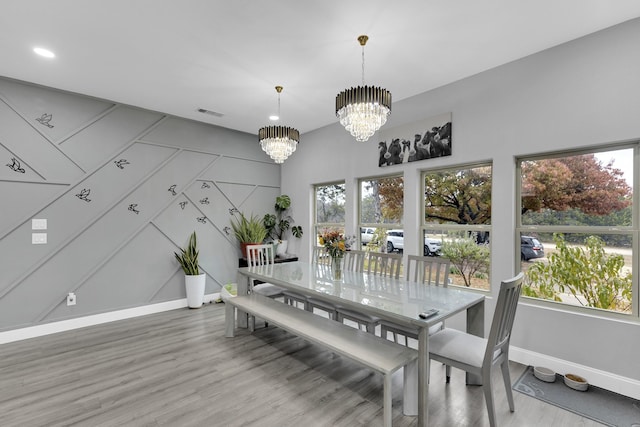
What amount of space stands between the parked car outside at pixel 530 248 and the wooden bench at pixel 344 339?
1853 millimetres

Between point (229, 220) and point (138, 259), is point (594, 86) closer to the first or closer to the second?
point (229, 220)

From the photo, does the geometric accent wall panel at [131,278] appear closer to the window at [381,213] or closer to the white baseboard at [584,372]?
the window at [381,213]

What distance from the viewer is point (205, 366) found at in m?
2.84

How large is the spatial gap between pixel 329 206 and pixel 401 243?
1656 mm

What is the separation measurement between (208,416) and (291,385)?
0.68 metres

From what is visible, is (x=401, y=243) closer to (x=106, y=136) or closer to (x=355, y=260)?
(x=355, y=260)

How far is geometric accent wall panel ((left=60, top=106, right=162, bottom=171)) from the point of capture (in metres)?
3.90

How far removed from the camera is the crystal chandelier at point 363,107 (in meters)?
2.49

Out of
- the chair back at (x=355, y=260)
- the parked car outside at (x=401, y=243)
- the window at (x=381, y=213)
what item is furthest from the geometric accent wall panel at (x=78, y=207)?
the parked car outside at (x=401, y=243)

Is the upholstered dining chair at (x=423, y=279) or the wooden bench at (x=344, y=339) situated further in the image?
the upholstered dining chair at (x=423, y=279)

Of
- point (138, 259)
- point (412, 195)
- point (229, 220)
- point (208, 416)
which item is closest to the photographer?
point (208, 416)

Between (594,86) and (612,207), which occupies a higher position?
(594,86)

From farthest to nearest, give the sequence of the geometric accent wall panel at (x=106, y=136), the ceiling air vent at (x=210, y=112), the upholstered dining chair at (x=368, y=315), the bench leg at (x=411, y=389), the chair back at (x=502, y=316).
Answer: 1. the ceiling air vent at (x=210, y=112)
2. the geometric accent wall panel at (x=106, y=136)
3. the upholstered dining chair at (x=368, y=315)
4. the bench leg at (x=411, y=389)
5. the chair back at (x=502, y=316)

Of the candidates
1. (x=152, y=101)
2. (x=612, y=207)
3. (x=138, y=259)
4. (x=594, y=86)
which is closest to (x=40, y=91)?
(x=152, y=101)
